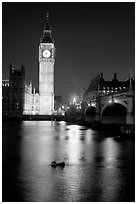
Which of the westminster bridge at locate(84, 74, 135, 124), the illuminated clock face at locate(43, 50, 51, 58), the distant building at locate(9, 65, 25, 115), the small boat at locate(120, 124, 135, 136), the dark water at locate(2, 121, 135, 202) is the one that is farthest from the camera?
the illuminated clock face at locate(43, 50, 51, 58)

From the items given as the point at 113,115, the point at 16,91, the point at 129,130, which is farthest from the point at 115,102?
the point at 16,91

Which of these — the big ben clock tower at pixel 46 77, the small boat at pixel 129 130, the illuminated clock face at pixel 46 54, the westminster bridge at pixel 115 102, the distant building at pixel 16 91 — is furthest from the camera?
the illuminated clock face at pixel 46 54

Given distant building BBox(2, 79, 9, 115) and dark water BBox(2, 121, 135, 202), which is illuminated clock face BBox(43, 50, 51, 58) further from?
dark water BBox(2, 121, 135, 202)

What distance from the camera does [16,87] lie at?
148 metres

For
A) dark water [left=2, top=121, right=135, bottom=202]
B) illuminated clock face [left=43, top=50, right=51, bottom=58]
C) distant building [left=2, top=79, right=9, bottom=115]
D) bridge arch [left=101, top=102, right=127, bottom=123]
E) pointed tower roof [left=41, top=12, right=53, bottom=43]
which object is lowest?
dark water [left=2, top=121, right=135, bottom=202]

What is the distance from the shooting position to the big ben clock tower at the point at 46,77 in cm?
15600

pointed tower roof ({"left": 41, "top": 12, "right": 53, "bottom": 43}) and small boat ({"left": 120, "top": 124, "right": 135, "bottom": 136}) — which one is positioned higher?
pointed tower roof ({"left": 41, "top": 12, "right": 53, "bottom": 43})

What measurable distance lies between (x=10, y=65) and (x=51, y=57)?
2474cm

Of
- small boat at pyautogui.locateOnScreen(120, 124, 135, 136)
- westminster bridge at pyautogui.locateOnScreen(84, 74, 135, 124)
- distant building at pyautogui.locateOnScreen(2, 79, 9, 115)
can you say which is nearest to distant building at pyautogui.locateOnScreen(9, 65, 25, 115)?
distant building at pyautogui.locateOnScreen(2, 79, 9, 115)

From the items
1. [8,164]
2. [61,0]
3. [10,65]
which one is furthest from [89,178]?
[10,65]

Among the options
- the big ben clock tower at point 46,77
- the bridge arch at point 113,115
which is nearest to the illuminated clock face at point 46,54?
the big ben clock tower at point 46,77

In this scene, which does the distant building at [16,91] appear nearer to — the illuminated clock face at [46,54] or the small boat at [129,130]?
the illuminated clock face at [46,54]

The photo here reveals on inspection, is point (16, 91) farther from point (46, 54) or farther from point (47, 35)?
point (47, 35)

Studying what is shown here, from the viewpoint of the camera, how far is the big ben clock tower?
156m
